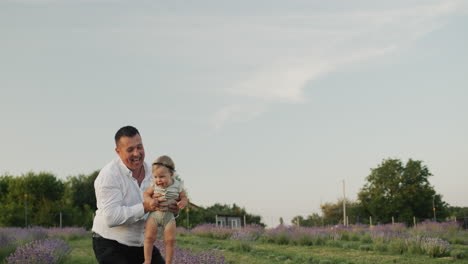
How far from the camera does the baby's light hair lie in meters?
4.06

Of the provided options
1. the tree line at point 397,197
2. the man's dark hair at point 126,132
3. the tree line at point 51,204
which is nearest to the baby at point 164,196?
the man's dark hair at point 126,132

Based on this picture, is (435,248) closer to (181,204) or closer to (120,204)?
(181,204)

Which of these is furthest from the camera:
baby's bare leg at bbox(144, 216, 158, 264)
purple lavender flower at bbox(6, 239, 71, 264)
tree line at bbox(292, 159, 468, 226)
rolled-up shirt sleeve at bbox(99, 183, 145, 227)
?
tree line at bbox(292, 159, 468, 226)

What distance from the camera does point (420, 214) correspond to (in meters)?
48.5

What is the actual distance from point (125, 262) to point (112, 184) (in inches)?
26.9

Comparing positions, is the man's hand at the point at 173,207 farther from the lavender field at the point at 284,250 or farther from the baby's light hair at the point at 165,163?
the lavender field at the point at 284,250

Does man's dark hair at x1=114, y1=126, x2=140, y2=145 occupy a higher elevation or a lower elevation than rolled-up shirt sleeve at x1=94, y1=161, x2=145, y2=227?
higher

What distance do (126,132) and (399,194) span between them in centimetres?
4828

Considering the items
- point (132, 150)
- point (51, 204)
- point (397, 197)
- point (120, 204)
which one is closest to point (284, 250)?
point (120, 204)

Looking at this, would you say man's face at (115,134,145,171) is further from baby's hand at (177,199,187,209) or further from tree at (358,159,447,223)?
tree at (358,159,447,223)

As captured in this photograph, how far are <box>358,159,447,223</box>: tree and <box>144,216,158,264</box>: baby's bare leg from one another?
45.4 meters

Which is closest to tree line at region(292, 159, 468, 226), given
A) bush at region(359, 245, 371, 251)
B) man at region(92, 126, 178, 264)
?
bush at region(359, 245, 371, 251)

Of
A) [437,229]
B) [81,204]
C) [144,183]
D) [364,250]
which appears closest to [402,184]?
[437,229]

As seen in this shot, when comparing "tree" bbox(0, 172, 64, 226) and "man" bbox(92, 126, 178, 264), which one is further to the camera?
"tree" bbox(0, 172, 64, 226)
